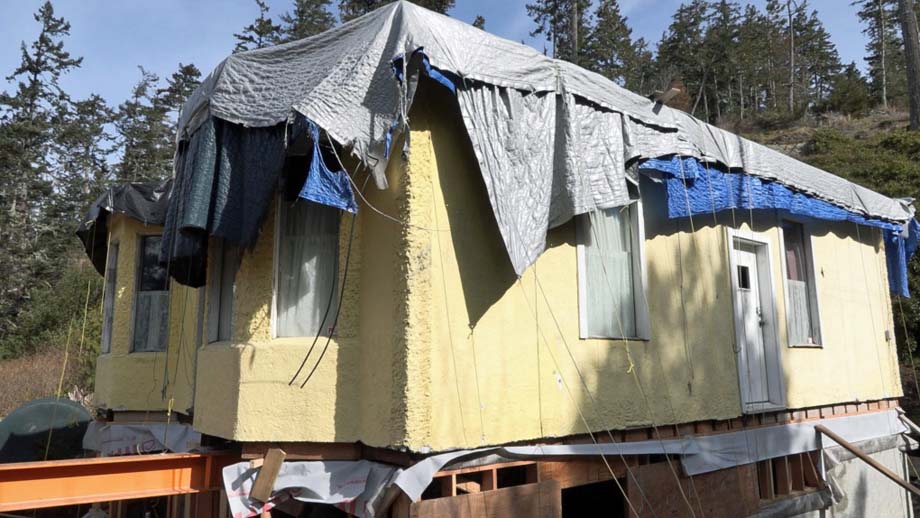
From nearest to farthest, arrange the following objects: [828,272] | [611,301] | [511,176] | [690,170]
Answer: [511,176] < [611,301] < [690,170] < [828,272]

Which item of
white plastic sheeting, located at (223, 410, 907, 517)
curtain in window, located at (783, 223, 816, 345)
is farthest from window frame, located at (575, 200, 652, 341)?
curtain in window, located at (783, 223, 816, 345)

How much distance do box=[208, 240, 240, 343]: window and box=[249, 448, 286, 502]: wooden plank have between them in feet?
5.42

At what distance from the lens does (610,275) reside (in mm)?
6688

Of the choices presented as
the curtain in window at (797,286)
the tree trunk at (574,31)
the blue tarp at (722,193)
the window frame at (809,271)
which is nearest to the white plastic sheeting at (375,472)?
the blue tarp at (722,193)

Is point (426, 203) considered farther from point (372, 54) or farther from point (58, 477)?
point (58, 477)

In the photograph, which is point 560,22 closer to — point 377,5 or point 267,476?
point 377,5

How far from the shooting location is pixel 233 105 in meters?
5.66

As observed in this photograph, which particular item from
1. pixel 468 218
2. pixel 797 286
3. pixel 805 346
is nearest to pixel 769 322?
pixel 805 346

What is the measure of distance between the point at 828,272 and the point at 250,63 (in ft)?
26.4

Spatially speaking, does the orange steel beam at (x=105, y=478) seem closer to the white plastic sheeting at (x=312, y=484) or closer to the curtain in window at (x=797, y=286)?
the white plastic sheeting at (x=312, y=484)

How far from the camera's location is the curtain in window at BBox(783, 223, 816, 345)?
877 cm

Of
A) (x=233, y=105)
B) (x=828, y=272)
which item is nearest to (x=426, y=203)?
(x=233, y=105)

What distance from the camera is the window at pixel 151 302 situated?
989 centimetres

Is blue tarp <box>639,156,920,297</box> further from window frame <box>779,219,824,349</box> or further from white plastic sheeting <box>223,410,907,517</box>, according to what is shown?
white plastic sheeting <box>223,410,907,517</box>
